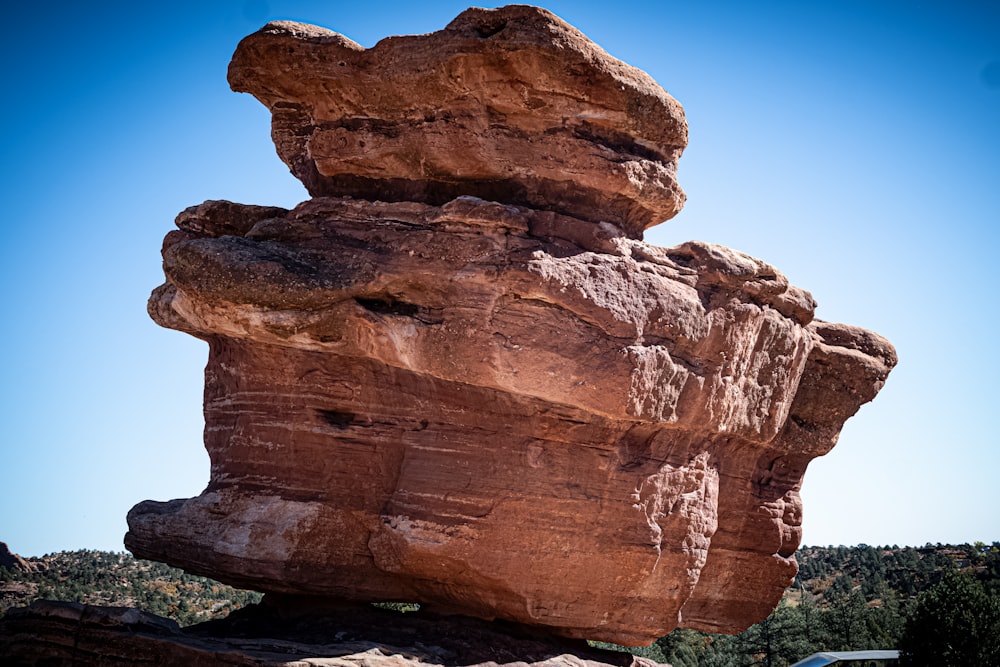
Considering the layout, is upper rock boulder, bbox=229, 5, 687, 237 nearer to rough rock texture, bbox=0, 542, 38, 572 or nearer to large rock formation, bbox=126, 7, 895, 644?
large rock formation, bbox=126, 7, 895, 644

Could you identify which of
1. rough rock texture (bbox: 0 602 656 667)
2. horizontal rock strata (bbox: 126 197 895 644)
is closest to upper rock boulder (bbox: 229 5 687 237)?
horizontal rock strata (bbox: 126 197 895 644)

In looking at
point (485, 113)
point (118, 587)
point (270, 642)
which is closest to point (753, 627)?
point (118, 587)

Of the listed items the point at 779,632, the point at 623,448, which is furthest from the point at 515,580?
the point at 779,632

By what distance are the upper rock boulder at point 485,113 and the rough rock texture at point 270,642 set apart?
637cm

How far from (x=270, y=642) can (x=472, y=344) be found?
15.4 ft

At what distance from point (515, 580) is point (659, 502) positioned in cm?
250

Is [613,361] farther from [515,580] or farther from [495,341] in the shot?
[515,580]

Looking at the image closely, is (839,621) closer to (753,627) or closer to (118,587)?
(753,627)

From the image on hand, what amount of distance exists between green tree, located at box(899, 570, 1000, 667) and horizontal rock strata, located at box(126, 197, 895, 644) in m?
15.8

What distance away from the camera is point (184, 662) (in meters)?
10.9

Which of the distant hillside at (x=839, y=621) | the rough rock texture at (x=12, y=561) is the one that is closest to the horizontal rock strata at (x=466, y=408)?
the distant hillside at (x=839, y=621)

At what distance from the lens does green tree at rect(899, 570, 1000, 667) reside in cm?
2494

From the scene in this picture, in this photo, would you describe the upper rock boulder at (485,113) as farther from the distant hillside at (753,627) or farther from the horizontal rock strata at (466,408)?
the distant hillside at (753,627)

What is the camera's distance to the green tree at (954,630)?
24938 mm
